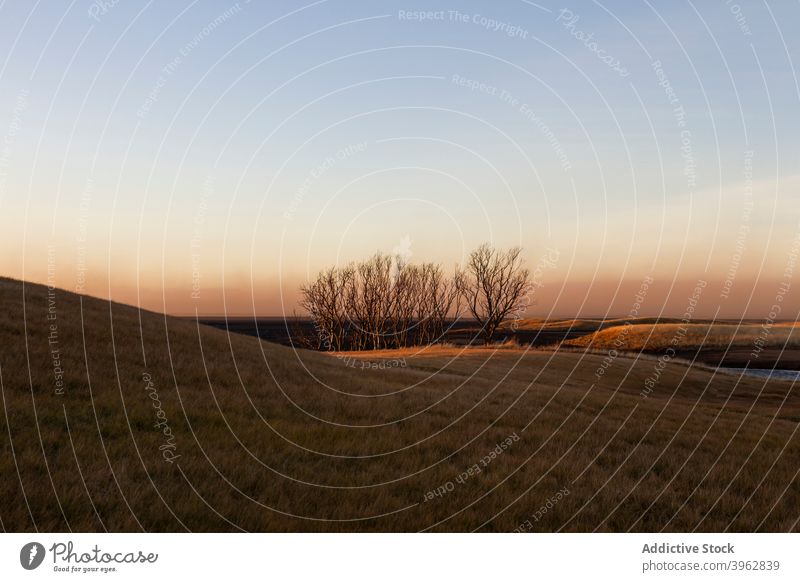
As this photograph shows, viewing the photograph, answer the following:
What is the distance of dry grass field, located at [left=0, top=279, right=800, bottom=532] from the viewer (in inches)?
296

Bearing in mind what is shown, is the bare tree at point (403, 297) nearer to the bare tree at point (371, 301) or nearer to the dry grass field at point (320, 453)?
the bare tree at point (371, 301)

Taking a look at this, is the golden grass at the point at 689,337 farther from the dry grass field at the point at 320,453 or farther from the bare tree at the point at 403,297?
the dry grass field at the point at 320,453

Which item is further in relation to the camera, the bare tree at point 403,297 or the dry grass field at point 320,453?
the bare tree at point 403,297

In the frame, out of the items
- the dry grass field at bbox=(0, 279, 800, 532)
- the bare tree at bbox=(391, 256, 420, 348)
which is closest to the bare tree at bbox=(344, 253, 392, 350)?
the bare tree at bbox=(391, 256, 420, 348)

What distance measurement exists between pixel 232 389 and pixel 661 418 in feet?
50.4

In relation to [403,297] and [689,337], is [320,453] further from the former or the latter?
[689,337]

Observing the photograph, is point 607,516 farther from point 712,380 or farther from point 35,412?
point 712,380

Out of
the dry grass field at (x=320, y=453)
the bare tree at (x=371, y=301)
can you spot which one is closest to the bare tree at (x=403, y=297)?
the bare tree at (x=371, y=301)

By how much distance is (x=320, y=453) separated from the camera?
1037 centimetres

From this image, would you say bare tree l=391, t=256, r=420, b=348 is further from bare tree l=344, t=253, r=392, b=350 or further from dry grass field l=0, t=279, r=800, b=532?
dry grass field l=0, t=279, r=800, b=532

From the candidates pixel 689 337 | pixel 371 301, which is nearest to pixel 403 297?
pixel 371 301

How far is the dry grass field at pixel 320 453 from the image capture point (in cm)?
751

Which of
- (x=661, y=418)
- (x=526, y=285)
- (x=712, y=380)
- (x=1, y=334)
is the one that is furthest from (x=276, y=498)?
(x=526, y=285)

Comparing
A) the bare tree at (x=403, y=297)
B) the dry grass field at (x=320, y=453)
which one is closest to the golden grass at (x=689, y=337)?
the bare tree at (x=403, y=297)
